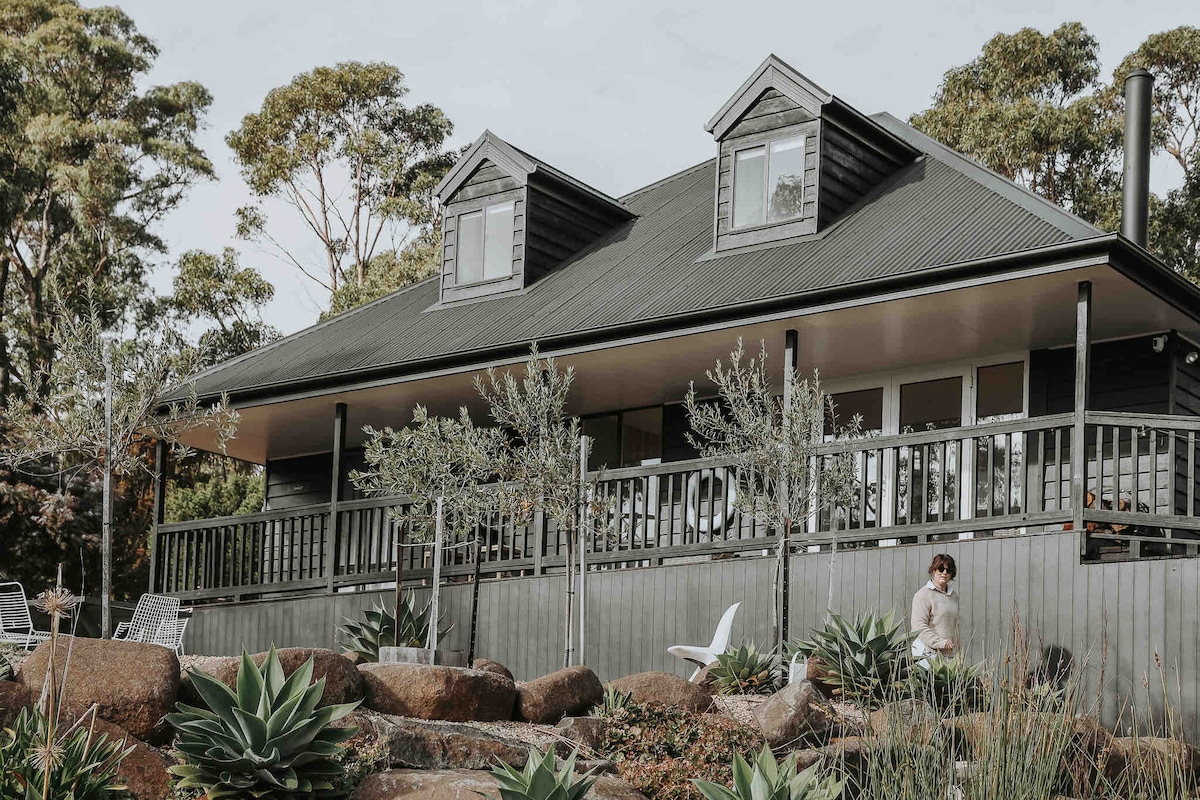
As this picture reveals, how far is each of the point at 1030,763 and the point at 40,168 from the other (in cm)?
2859

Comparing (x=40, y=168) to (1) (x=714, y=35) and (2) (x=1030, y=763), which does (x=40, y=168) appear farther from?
(2) (x=1030, y=763)

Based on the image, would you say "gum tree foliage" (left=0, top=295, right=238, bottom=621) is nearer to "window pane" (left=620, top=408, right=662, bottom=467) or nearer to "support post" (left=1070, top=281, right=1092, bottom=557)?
"window pane" (left=620, top=408, right=662, bottom=467)

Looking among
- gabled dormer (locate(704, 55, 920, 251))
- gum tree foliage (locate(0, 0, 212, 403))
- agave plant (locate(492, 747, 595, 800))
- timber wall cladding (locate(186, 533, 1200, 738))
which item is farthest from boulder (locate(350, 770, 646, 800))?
gum tree foliage (locate(0, 0, 212, 403))

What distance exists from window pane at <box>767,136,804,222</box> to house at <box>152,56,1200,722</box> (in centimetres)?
2

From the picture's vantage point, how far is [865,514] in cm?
1186

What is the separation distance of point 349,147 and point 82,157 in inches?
226

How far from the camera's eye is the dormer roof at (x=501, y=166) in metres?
16.6

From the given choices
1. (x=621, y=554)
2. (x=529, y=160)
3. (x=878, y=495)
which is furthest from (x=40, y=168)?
(x=878, y=495)

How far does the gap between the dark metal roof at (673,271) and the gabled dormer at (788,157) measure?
0.22 m

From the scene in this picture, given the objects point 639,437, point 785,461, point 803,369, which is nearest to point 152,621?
point 639,437

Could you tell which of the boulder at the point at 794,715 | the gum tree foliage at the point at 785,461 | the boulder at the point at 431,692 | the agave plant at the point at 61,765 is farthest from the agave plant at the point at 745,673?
the agave plant at the point at 61,765

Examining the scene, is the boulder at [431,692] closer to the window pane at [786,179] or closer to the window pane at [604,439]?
the window pane at [786,179]

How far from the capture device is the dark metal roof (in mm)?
12195

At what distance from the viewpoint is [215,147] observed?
32969 mm
